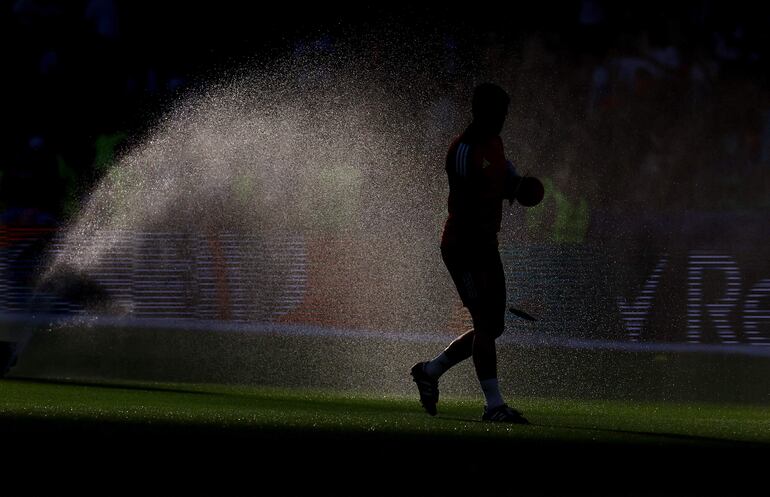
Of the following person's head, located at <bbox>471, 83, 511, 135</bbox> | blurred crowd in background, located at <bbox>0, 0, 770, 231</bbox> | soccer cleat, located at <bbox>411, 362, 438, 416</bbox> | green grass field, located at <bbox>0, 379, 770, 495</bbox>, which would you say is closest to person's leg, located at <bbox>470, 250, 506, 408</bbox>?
green grass field, located at <bbox>0, 379, 770, 495</bbox>

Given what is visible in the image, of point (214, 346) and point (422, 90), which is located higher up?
point (422, 90)

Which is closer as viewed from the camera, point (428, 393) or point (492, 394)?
point (492, 394)

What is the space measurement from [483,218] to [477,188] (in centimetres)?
16

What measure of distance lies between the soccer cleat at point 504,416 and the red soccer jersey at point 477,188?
2.88ft

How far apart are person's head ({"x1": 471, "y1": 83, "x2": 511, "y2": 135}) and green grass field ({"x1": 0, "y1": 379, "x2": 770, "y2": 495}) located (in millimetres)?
1550

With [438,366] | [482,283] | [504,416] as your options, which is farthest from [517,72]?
[504,416]

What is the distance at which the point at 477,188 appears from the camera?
301 inches

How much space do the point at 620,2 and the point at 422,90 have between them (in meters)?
3.12

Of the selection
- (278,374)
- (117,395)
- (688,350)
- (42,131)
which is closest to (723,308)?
(688,350)

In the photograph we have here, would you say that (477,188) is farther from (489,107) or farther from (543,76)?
(543,76)

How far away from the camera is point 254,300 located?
1293 cm

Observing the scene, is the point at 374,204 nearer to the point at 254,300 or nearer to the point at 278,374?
the point at 254,300

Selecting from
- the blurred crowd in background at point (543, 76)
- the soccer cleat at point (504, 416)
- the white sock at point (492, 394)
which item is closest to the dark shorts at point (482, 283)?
the white sock at point (492, 394)

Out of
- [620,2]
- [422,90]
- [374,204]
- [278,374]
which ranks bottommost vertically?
[278,374]
